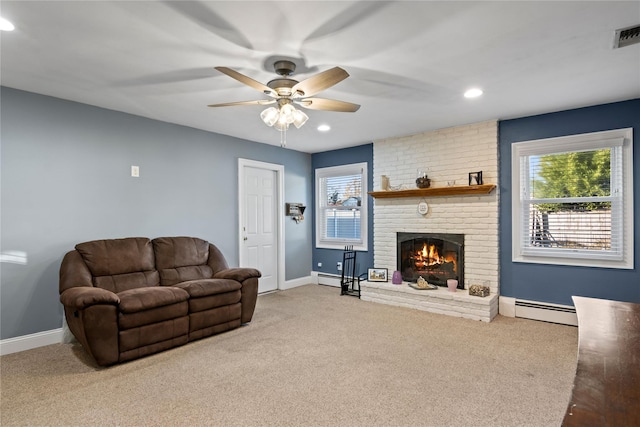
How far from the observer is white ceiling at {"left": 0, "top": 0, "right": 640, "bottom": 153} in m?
2.05

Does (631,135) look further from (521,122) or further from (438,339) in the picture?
(438,339)

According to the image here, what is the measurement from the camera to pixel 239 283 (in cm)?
384

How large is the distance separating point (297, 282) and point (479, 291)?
306 centimetres

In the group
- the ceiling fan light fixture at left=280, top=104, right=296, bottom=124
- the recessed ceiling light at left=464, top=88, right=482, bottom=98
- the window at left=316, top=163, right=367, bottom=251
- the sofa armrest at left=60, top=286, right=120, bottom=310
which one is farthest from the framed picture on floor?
the sofa armrest at left=60, top=286, right=120, bottom=310

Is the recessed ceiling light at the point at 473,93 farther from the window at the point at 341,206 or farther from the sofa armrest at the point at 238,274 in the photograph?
the sofa armrest at the point at 238,274

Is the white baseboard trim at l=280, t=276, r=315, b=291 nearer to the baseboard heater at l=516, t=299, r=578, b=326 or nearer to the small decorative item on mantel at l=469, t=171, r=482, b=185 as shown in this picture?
the small decorative item on mantel at l=469, t=171, r=482, b=185

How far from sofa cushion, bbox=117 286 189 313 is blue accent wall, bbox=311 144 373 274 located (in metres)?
3.22

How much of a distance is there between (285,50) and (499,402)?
2876 millimetres

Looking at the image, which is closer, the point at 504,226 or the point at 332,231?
the point at 504,226

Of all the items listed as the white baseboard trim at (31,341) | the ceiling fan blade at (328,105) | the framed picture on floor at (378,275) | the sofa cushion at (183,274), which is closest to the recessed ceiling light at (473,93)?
the ceiling fan blade at (328,105)

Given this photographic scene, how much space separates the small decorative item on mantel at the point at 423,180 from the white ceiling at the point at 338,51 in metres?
1.22

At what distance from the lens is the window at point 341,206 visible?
19.3ft

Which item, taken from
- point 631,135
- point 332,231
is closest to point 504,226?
point 631,135

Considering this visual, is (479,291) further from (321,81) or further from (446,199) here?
(321,81)
